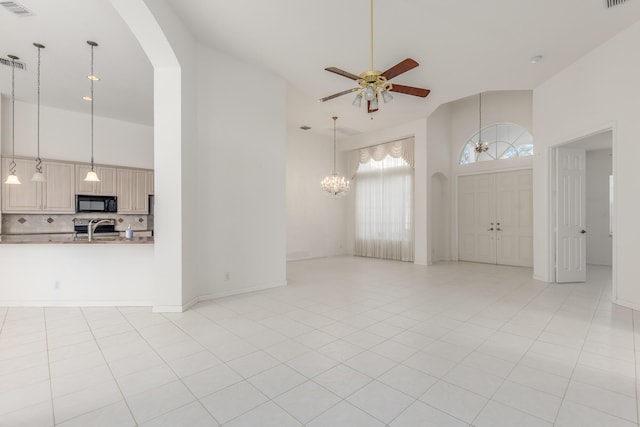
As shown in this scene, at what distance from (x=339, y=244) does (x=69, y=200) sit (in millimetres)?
7344

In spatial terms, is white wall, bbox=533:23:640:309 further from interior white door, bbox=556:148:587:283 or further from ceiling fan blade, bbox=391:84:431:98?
ceiling fan blade, bbox=391:84:431:98

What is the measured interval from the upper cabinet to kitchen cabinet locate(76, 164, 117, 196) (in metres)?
0.15

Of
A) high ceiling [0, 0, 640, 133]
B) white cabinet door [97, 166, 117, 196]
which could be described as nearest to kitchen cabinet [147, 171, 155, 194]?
white cabinet door [97, 166, 117, 196]

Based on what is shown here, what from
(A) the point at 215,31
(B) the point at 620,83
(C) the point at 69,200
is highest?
(A) the point at 215,31

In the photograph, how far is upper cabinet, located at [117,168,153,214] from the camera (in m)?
7.64

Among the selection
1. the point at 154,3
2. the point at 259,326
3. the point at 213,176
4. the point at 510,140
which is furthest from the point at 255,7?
the point at 510,140

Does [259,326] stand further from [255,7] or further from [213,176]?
[255,7]

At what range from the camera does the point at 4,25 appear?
398 centimetres

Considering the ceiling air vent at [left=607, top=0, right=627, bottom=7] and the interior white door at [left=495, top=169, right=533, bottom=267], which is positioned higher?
the ceiling air vent at [left=607, top=0, right=627, bottom=7]

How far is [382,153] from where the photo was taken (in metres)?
9.16

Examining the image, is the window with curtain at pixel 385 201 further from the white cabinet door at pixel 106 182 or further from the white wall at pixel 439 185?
the white cabinet door at pixel 106 182

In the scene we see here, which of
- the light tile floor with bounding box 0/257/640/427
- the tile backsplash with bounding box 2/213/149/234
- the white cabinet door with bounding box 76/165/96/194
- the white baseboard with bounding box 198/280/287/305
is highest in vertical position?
the white cabinet door with bounding box 76/165/96/194

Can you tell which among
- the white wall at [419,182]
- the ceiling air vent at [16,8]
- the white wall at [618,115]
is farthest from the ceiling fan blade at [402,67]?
the ceiling air vent at [16,8]

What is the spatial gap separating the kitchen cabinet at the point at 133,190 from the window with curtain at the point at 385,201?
6.25m
